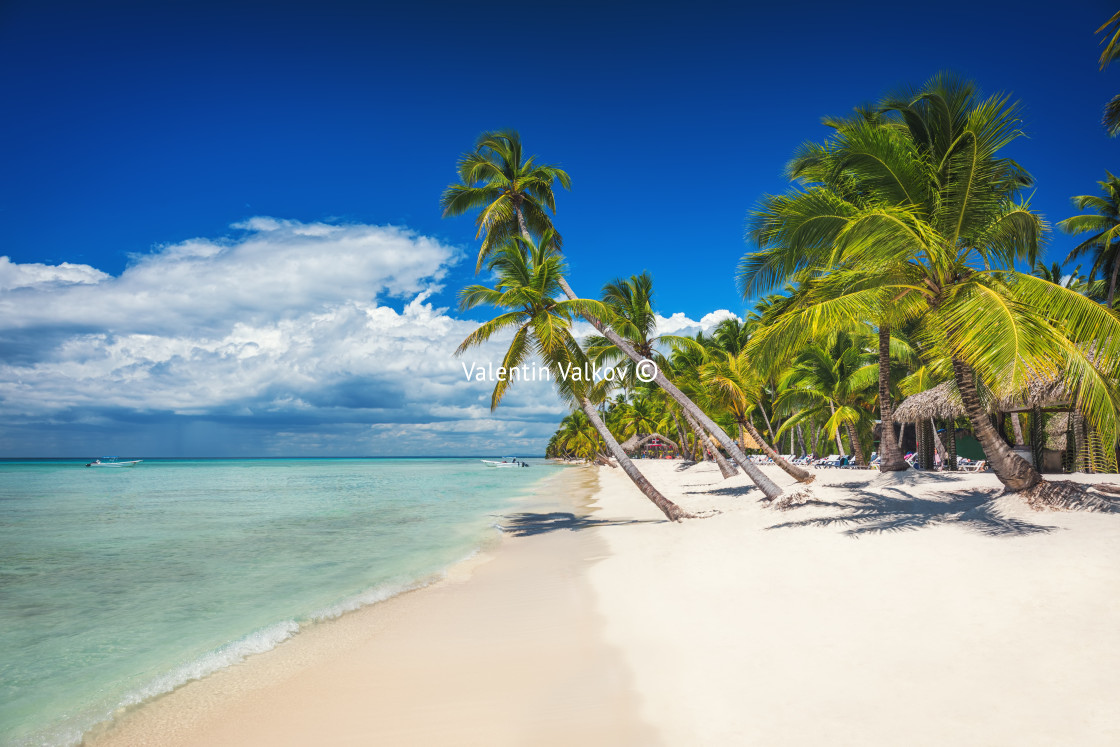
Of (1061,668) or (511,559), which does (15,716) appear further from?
(1061,668)

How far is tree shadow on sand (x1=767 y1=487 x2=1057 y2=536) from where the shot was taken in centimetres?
683

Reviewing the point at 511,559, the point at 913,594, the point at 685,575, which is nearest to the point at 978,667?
the point at 913,594

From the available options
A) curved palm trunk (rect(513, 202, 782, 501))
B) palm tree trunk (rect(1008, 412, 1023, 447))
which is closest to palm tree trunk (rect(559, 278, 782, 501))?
curved palm trunk (rect(513, 202, 782, 501))

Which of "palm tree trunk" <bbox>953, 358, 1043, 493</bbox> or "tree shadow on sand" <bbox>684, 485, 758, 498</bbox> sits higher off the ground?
"palm tree trunk" <bbox>953, 358, 1043, 493</bbox>

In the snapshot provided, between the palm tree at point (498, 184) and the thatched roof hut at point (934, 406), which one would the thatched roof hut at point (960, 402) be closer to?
the thatched roof hut at point (934, 406)

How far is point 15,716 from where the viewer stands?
4465 millimetres

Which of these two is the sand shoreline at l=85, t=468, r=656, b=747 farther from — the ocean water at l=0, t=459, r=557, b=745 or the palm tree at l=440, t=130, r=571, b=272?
the palm tree at l=440, t=130, r=571, b=272

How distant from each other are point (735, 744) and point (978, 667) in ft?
6.48

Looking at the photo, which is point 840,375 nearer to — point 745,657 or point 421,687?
point 745,657

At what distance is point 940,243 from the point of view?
744 centimetres

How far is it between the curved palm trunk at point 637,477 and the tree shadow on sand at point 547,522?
2.93 ft

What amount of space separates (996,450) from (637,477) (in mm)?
6746

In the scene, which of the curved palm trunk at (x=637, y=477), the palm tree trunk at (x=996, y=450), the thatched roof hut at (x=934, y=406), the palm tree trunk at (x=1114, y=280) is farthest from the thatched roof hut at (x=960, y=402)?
the palm tree trunk at (x=1114, y=280)

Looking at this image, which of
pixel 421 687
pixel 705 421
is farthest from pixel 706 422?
pixel 421 687
